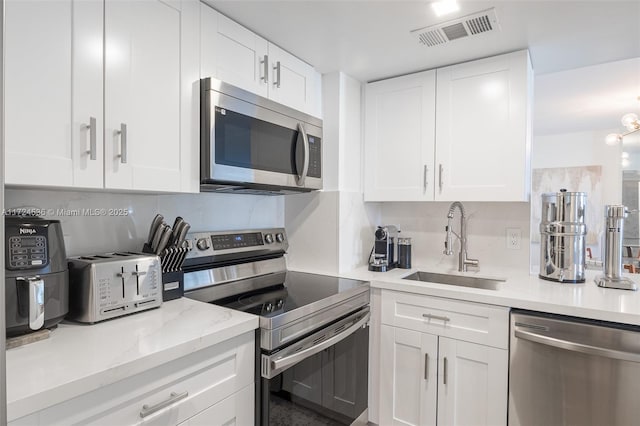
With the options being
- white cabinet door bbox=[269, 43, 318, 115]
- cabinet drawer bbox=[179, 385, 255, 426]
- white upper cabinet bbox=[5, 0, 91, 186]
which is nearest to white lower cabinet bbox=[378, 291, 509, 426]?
cabinet drawer bbox=[179, 385, 255, 426]

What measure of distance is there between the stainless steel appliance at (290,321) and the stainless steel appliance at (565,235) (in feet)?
3.25

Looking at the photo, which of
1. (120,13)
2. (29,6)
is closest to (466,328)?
(120,13)

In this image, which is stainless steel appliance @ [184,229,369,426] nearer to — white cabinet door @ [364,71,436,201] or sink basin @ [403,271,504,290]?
sink basin @ [403,271,504,290]

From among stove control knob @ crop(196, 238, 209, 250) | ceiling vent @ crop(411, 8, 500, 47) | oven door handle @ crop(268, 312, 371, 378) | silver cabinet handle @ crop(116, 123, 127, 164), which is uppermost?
ceiling vent @ crop(411, 8, 500, 47)

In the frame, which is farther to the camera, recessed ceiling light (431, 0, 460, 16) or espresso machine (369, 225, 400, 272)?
espresso machine (369, 225, 400, 272)

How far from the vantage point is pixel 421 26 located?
1684 millimetres

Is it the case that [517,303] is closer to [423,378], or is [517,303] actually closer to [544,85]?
[423,378]

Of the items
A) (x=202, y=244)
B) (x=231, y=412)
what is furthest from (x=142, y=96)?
(x=231, y=412)

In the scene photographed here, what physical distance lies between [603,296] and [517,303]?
0.41 m

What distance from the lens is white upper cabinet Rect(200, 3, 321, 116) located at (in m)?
1.54

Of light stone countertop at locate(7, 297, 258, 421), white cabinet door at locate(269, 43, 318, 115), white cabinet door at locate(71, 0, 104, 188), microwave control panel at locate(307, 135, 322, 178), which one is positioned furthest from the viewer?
microwave control panel at locate(307, 135, 322, 178)

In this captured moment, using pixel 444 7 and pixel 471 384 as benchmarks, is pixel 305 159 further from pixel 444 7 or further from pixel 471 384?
pixel 471 384

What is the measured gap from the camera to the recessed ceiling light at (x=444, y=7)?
1.49m

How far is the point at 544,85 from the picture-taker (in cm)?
280
